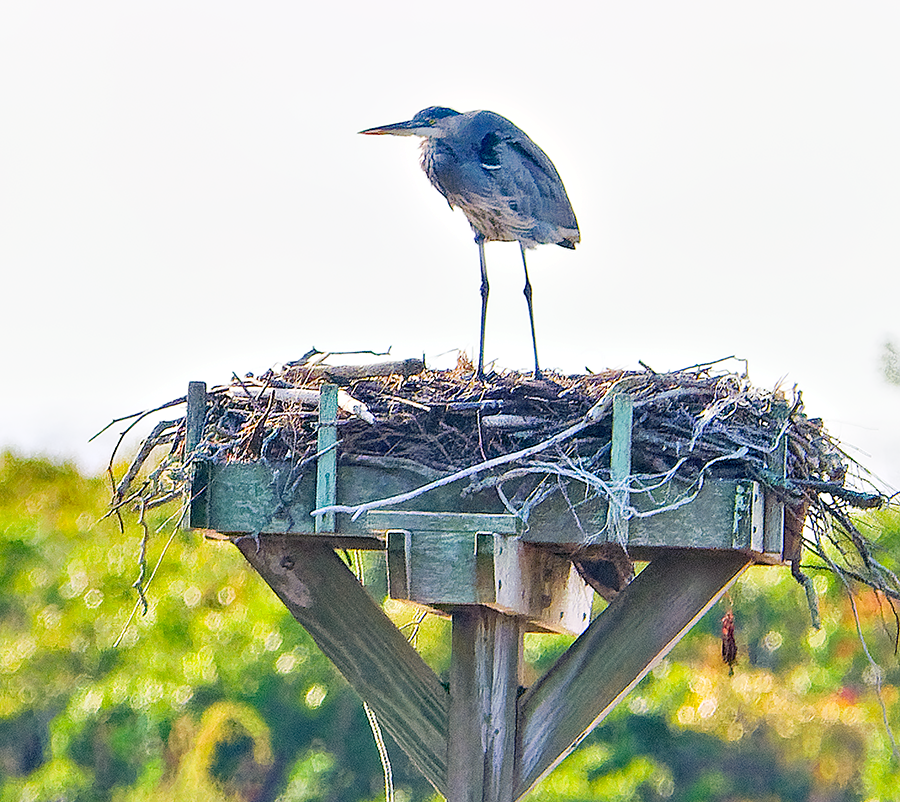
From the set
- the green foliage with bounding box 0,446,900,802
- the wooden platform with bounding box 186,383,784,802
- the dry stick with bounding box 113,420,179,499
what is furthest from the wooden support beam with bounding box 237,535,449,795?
the green foliage with bounding box 0,446,900,802


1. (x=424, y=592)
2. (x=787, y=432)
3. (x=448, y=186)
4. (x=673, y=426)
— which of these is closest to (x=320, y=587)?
(x=424, y=592)

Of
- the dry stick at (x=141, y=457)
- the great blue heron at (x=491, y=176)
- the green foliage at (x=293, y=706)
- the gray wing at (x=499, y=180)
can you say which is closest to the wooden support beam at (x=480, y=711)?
the dry stick at (x=141, y=457)

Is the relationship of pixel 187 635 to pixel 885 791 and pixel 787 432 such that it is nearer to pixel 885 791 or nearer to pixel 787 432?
pixel 885 791

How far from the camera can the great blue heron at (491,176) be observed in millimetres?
5605

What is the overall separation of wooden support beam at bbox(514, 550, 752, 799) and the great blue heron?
1931 mm

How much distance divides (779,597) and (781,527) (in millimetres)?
14441

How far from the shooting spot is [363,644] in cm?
387

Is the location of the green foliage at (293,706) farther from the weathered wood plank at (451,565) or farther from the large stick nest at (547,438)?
the weathered wood plank at (451,565)

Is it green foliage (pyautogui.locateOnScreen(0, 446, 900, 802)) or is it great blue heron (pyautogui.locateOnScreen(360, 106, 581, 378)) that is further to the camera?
green foliage (pyautogui.locateOnScreen(0, 446, 900, 802))

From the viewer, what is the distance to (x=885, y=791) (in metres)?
14.5

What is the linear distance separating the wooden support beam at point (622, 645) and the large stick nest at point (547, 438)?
242mm

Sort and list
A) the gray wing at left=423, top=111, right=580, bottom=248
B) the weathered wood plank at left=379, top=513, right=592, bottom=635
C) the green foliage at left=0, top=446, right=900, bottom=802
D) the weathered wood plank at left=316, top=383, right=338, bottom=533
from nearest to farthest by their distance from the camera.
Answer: the weathered wood plank at left=379, top=513, right=592, bottom=635, the weathered wood plank at left=316, top=383, right=338, bottom=533, the gray wing at left=423, top=111, right=580, bottom=248, the green foliage at left=0, top=446, right=900, bottom=802

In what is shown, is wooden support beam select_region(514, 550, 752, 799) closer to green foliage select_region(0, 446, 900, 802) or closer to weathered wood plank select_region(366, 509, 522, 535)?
weathered wood plank select_region(366, 509, 522, 535)

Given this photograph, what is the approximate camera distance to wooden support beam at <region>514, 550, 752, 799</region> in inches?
146
